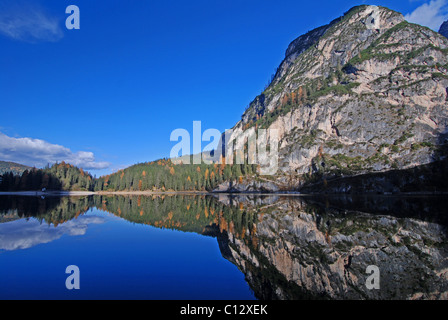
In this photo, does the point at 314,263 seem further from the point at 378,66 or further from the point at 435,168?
the point at 378,66

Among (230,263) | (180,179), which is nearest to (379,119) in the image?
(180,179)

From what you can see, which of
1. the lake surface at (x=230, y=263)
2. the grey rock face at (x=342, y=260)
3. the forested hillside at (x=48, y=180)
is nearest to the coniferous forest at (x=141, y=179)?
the forested hillside at (x=48, y=180)

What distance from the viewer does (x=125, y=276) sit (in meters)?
14.1

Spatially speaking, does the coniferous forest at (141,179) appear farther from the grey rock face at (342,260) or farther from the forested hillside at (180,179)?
the grey rock face at (342,260)

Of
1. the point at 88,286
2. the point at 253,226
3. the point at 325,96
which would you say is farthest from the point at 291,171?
the point at 88,286

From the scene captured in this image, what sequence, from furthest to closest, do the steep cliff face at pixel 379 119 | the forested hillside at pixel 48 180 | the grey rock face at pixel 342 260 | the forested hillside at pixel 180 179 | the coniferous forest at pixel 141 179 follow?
1. the forested hillside at pixel 180 179
2. the coniferous forest at pixel 141 179
3. the steep cliff face at pixel 379 119
4. the forested hillside at pixel 48 180
5. the grey rock face at pixel 342 260

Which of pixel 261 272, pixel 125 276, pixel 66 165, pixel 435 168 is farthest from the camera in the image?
pixel 66 165

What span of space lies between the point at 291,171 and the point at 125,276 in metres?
164

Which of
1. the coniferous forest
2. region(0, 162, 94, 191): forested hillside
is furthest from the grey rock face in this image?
region(0, 162, 94, 191): forested hillside

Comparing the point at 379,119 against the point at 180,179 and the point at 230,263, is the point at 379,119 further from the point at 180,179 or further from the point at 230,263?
the point at 230,263

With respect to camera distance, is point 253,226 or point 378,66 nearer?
point 253,226

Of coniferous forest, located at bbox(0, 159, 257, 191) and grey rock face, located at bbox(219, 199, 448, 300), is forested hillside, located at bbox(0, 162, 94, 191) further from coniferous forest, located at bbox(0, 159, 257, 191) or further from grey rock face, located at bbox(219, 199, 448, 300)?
grey rock face, located at bbox(219, 199, 448, 300)

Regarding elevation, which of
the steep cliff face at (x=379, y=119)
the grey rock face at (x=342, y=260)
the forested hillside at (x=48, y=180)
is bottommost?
the grey rock face at (x=342, y=260)

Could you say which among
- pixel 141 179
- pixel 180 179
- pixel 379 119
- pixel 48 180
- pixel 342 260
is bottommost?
pixel 342 260
